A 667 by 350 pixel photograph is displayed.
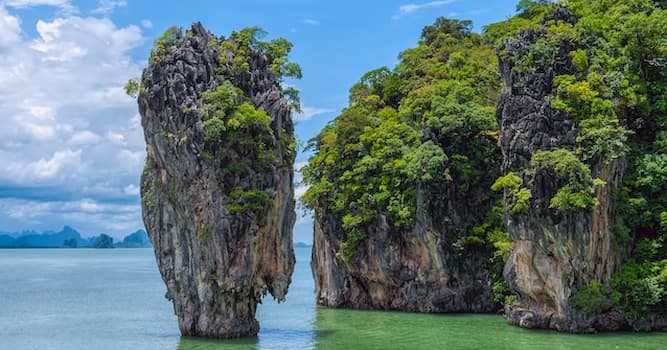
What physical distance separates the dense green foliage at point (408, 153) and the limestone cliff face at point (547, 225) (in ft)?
18.3

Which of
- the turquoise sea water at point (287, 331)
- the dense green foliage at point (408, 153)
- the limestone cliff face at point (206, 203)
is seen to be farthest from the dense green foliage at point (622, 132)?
the limestone cliff face at point (206, 203)

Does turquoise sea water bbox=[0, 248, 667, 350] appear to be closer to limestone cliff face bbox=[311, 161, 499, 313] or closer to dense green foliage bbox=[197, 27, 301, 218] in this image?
limestone cliff face bbox=[311, 161, 499, 313]

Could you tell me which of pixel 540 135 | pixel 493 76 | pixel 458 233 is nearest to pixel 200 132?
pixel 540 135

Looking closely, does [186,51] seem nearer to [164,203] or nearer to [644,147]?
[164,203]

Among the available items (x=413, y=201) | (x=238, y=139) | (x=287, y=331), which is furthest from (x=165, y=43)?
(x=413, y=201)

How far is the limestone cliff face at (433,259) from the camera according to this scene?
124 ft

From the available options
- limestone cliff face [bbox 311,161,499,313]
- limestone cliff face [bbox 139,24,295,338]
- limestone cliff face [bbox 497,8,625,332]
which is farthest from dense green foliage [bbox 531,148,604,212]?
limestone cliff face [bbox 139,24,295,338]

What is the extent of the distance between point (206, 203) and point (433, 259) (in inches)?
590

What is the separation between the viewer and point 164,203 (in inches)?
1113

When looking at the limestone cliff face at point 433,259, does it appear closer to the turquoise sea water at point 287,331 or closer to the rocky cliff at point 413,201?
the rocky cliff at point 413,201

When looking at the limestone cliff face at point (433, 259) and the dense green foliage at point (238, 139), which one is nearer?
the dense green foliage at point (238, 139)

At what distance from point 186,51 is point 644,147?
63.9 feet

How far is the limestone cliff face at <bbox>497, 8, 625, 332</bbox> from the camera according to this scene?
29.1 metres

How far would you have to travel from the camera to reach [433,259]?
37938 millimetres
